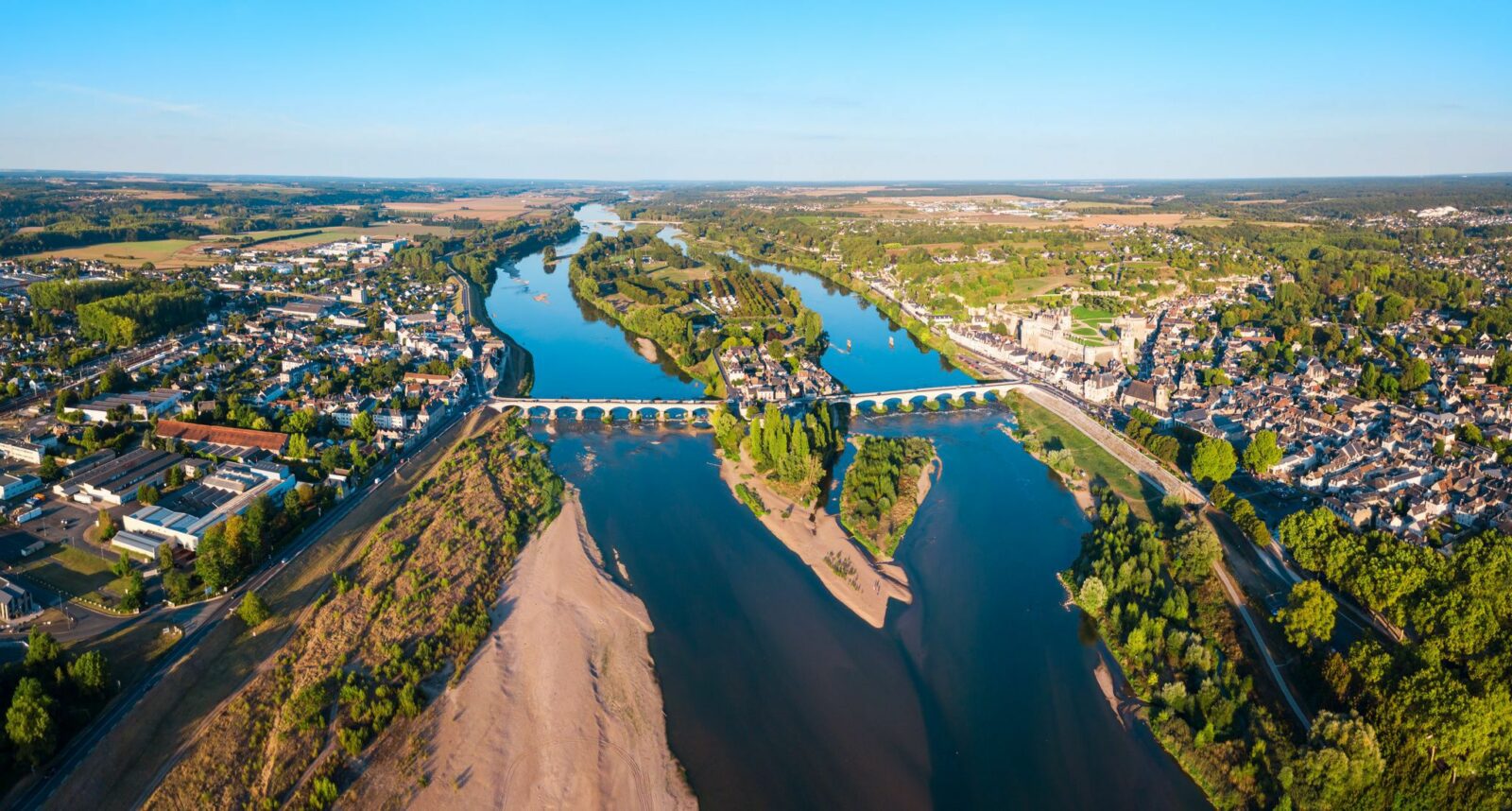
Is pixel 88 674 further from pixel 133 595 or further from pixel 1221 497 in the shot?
pixel 1221 497

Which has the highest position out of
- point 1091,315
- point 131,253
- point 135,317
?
point 131,253

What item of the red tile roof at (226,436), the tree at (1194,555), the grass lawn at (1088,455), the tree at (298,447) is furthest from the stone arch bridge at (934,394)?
the red tile roof at (226,436)

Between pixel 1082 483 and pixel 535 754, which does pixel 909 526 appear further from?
pixel 535 754

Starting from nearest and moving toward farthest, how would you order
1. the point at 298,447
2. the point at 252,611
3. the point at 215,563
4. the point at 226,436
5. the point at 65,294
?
1. the point at 252,611
2. the point at 215,563
3. the point at 298,447
4. the point at 226,436
5. the point at 65,294

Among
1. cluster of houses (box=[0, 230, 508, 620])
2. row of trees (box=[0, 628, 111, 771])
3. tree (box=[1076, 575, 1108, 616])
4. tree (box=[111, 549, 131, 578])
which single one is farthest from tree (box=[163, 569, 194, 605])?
tree (box=[1076, 575, 1108, 616])

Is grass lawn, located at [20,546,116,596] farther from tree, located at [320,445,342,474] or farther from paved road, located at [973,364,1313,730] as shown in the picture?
paved road, located at [973,364,1313,730]

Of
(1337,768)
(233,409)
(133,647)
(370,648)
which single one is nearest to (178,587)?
(133,647)

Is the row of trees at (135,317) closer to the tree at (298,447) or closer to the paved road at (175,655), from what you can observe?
the tree at (298,447)
